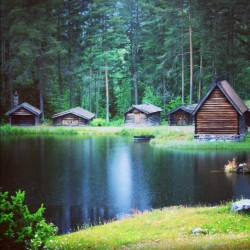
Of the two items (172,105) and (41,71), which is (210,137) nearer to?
(172,105)

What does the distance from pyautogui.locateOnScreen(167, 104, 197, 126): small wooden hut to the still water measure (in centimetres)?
2106

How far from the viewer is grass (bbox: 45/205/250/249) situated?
11.4 meters

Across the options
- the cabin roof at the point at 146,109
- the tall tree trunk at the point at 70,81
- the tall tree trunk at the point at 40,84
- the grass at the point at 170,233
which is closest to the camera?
the grass at the point at 170,233

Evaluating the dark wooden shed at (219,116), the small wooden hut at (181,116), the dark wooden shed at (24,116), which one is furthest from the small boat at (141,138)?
the dark wooden shed at (24,116)

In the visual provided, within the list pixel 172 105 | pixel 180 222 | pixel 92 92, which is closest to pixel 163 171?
pixel 180 222

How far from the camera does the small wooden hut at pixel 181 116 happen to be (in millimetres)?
61031

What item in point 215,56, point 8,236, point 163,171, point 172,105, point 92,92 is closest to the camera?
point 8,236

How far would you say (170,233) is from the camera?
43.4 ft

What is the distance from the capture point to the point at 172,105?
2721 inches

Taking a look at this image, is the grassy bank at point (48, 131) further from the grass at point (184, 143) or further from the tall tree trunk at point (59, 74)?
the tall tree trunk at point (59, 74)

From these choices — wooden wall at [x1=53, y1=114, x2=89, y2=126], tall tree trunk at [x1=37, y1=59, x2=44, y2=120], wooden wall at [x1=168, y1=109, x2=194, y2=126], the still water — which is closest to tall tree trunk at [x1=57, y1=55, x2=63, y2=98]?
tall tree trunk at [x1=37, y1=59, x2=44, y2=120]

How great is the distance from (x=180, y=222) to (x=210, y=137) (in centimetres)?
2826

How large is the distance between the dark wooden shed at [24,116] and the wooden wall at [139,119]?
14.9 m

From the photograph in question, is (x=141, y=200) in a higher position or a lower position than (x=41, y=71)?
lower
